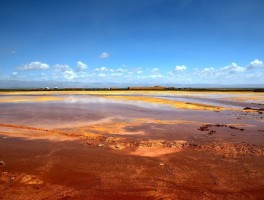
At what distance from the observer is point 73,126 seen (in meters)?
15.8

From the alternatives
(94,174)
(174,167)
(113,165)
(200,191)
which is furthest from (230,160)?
(94,174)

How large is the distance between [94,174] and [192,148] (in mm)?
4724

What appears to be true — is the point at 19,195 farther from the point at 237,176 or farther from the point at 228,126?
the point at 228,126

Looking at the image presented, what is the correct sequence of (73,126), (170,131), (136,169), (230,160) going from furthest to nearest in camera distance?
(73,126)
(170,131)
(230,160)
(136,169)

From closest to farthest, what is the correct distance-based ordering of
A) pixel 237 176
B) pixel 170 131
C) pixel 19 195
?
pixel 19 195 → pixel 237 176 → pixel 170 131

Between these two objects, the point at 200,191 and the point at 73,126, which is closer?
the point at 200,191

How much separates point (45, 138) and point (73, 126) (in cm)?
345

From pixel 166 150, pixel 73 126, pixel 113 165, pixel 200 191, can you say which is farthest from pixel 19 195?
pixel 73 126

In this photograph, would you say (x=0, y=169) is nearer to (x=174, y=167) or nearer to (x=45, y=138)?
(x=45, y=138)

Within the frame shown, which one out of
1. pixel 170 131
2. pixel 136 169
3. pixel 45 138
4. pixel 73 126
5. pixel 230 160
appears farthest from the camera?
pixel 73 126

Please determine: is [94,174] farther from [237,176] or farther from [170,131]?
[170,131]

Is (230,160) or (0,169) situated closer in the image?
(0,169)

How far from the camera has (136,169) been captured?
8297mm

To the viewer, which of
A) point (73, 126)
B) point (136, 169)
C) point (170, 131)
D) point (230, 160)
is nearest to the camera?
point (136, 169)
